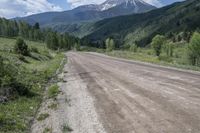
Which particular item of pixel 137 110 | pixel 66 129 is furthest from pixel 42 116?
pixel 137 110

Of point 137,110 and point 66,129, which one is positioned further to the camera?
point 137,110

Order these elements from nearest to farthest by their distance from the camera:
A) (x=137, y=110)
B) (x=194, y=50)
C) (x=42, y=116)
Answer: (x=137, y=110), (x=42, y=116), (x=194, y=50)

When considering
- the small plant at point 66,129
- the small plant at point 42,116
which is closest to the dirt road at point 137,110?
the small plant at point 66,129

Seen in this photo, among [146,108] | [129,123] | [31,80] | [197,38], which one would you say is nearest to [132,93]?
[146,108]

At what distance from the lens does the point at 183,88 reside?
17.3m

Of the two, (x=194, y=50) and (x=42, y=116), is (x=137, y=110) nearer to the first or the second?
(x=42, y=116)

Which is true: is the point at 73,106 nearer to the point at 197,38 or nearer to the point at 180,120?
the point at 180,120

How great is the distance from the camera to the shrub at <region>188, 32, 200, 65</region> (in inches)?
3915

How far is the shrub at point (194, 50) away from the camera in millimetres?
99438

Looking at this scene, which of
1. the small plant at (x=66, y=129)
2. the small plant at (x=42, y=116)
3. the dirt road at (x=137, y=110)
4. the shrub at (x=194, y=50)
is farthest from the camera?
the shrub at (x=194, y=50)

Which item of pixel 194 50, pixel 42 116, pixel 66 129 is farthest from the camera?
pixel 194 50

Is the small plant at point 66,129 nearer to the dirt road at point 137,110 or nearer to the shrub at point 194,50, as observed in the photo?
the dirt road at point 137,110

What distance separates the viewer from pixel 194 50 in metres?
100

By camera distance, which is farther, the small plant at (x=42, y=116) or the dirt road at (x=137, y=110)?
the small plant at (x=42, y=116)
